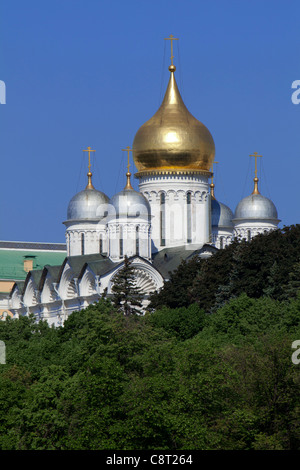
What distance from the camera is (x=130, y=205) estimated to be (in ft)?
213

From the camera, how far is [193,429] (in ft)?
107

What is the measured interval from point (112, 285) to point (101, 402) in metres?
30.9

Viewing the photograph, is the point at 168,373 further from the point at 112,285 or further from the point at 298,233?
A: the point at 112,285

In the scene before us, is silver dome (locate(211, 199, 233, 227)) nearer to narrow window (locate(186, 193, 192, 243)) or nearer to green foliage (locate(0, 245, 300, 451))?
narrow window (locate(186, 193, 192, 243))

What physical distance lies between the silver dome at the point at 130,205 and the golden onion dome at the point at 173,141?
350 cm

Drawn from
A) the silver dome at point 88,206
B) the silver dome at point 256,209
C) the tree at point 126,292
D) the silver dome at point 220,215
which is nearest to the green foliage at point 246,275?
the tree at point 126,292

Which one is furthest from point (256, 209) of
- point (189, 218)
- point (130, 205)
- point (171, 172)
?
point (130, 205)

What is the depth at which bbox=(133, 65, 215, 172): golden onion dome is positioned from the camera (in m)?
68.1

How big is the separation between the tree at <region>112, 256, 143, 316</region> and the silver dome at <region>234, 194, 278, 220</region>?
11078 millimetres

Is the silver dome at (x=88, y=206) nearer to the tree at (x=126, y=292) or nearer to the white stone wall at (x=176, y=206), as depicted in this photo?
the white stone wall at (x=176, y=206)

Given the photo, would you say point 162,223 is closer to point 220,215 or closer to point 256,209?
point 256,209

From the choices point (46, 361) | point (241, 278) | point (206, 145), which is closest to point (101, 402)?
point (46, 361)
